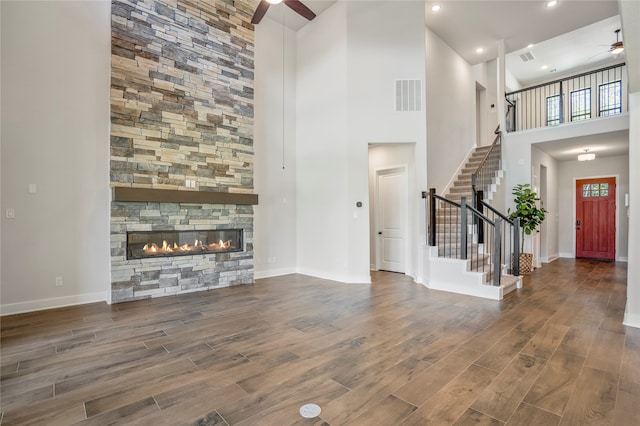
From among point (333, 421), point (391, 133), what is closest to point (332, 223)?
point (391, 133)

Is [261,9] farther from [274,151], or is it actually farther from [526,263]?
[526,263]

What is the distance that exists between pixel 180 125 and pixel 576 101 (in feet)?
39.8

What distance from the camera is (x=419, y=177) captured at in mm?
6031

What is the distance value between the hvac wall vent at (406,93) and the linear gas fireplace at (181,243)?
3.90 m

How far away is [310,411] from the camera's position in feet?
6.56

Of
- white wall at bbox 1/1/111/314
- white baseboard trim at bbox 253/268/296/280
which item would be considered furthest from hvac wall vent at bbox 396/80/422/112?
white wall at bbox 1/1/111/314

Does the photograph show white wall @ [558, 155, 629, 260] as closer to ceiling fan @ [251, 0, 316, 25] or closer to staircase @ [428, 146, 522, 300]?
staircase @ [428, 146, 522, 300]

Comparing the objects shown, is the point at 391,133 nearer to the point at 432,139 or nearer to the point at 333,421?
the point at 432,139

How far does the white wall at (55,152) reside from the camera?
4.02m

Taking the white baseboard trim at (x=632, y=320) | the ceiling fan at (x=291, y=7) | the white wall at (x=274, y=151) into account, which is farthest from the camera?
the white wall at (x=274, y=151)

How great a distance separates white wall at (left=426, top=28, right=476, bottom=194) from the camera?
6.85 m

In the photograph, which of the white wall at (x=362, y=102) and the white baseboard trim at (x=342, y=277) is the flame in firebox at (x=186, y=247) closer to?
the white baseboard trim at (x=342, y=277)

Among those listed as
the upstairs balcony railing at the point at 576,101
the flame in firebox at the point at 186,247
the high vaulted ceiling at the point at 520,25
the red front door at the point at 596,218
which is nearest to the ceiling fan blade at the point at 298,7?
the high vaulted ceiling at the point at 520,25

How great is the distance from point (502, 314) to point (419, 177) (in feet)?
9.41
